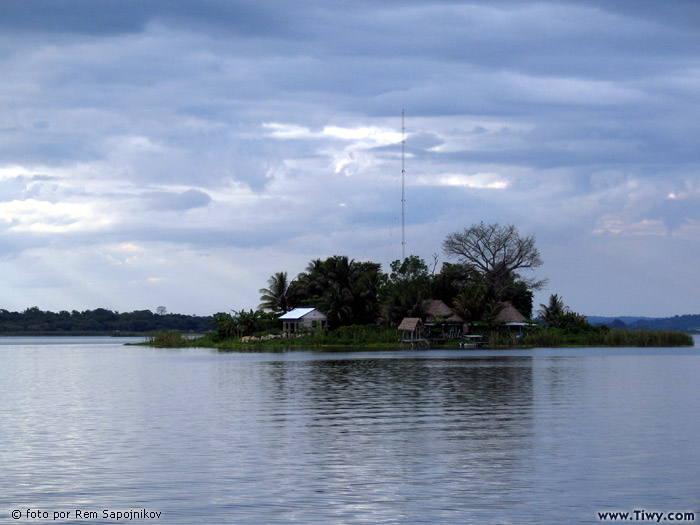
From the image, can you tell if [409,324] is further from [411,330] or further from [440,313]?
[440,313]

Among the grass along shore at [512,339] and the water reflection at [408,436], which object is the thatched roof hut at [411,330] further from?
the water reflection at [408,436]

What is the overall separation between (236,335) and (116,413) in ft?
236

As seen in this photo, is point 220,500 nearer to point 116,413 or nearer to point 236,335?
point 116,413

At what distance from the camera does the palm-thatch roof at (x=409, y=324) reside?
283 feet

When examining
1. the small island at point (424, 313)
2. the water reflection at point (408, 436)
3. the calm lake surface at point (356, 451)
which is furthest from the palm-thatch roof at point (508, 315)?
the calm lake surface at point (356, 451)

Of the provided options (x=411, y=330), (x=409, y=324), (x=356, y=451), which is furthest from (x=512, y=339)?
(x=356, y=451)

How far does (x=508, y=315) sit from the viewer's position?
296 ft

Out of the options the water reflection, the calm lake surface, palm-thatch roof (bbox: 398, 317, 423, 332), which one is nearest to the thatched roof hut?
palm-thatch roof (bbox: 398, 317, 423, 332)

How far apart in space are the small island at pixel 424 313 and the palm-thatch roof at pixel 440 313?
11cm

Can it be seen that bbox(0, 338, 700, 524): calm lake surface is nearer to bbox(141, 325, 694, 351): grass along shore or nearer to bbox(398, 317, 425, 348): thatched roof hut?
bbox(398, 317, 425, 348): thatched roof hut

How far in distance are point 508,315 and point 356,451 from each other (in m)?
72.0

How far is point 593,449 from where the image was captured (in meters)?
20.4

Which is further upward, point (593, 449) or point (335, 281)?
point (335, 281)

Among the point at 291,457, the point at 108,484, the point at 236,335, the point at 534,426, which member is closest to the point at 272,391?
the point at 534,426
